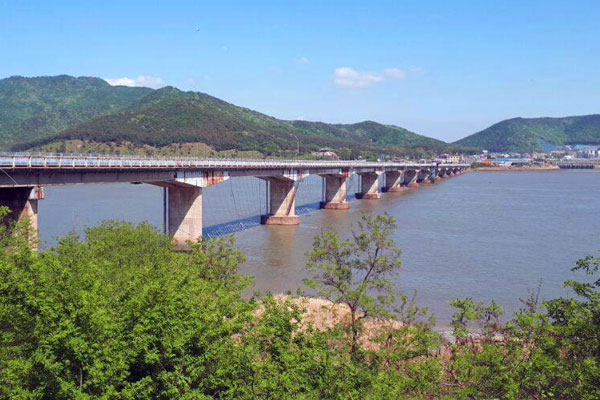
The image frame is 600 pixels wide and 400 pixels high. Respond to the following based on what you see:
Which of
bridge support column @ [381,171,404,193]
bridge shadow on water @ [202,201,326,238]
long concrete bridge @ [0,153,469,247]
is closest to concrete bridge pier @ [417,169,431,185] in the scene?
bridge support column @ [381,171,404,193]

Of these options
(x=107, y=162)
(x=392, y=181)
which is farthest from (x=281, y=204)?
(x=392, y=181)

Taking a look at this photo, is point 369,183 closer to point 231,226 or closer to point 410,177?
point 410,177

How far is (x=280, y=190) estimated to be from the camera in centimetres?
6988

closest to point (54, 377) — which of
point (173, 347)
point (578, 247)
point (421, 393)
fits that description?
point (173, 347)

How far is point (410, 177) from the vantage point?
155625 millimetres

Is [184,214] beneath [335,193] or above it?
above

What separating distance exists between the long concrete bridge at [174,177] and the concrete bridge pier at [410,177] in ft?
184

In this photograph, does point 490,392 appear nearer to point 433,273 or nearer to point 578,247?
point 433,273

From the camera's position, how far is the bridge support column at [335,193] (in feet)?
284

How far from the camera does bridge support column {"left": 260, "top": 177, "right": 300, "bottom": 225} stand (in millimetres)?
65938

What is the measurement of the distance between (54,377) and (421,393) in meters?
9.10

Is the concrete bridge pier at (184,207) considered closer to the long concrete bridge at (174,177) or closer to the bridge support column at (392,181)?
the long concrete bridge at (174,177)

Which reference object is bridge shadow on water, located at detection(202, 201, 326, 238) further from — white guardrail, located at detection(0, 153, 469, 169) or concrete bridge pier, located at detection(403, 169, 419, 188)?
concrete bridge pier, located at detection(403, 169, 419, 188)

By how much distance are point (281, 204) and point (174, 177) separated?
74.5ft
